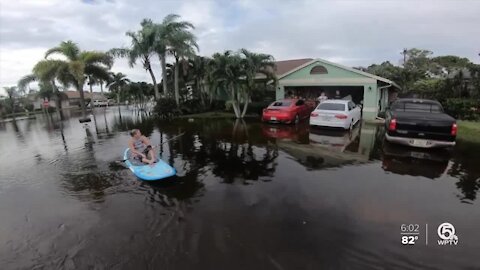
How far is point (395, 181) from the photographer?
680cm

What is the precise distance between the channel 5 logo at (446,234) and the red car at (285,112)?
10.8 meters

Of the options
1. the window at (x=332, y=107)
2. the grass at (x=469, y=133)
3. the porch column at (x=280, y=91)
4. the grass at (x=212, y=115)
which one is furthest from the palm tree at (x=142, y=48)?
the grass at (x=469, y=133)

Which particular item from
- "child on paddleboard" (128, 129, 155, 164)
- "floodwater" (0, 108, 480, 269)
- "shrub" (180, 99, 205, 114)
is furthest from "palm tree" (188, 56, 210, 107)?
"child on paddleboard" (128, 129, 155, 164)

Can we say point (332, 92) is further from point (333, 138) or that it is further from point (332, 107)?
point (333, 138)

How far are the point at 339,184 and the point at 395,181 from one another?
4.89 feet

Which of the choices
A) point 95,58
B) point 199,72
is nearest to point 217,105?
point 199,72

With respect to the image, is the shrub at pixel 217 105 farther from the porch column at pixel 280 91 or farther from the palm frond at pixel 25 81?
the palm frond at pixel 25 81

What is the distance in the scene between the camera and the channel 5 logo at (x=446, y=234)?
14.1ft

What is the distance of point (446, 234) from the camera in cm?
449

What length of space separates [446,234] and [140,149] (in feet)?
24.6

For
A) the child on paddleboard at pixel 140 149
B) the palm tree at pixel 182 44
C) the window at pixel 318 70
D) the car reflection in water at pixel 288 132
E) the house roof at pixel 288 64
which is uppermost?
the palm tree at pixel 182 44

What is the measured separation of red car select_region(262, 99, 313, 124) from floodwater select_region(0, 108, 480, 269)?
523 centimetres

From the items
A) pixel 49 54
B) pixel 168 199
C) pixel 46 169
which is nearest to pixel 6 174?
pixel 46 169

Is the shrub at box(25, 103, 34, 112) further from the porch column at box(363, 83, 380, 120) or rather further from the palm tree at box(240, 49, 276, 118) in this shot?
the porch column at box(363, 83, 380, 120)
